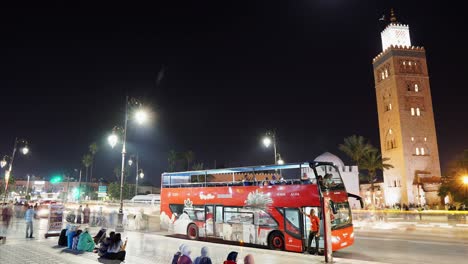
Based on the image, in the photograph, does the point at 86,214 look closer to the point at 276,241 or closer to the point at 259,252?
the point at 276,241

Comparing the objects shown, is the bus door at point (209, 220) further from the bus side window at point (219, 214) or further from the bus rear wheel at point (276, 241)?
the bus rear wheel at point (276, 241)

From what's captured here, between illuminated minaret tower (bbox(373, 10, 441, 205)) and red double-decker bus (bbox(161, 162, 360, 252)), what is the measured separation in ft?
153

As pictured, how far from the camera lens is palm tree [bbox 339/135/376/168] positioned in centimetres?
5059

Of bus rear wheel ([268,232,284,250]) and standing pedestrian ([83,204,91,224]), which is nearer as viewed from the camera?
bus rear wheel ([268,232,284,250])

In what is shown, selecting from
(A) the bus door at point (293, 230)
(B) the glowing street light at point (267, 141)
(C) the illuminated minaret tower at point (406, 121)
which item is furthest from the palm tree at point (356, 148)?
(A) the bus door at point (293, 230)

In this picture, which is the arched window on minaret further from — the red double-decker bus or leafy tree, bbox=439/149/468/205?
the red double-decker bus

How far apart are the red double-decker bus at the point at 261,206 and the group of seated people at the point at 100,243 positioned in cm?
613

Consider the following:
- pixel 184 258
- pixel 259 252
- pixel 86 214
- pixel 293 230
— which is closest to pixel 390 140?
pixel 293 230

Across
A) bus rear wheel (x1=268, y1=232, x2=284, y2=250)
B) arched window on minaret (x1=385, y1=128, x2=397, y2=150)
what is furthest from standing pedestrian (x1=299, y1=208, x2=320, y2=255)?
arched window on minaret (x1=385, y1=128, x2=397, y2=150)

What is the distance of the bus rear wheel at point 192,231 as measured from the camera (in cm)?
1827

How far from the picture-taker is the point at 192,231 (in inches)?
730

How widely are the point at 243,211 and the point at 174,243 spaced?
3711mm

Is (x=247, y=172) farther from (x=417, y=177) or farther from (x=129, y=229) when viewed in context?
(x=417, y=177)

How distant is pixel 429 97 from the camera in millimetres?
59750
